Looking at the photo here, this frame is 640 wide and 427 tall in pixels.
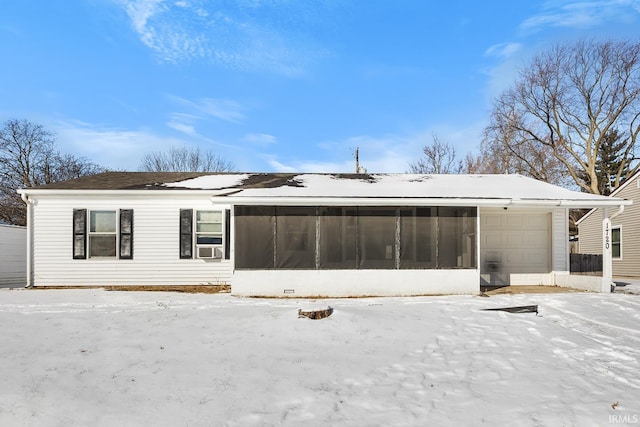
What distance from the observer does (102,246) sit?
11102 mm

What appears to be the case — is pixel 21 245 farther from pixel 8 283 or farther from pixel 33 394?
pixel 33 394

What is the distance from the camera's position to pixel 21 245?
48.5ft

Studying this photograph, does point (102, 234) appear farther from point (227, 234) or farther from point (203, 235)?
point (227, 234)

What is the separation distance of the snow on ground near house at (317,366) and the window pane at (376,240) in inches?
73.7

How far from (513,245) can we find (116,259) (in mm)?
12111

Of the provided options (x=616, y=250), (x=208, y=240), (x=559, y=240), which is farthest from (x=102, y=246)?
(x=616, y=250)

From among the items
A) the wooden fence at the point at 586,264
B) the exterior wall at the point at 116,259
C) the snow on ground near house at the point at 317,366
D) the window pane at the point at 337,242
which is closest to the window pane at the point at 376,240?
the window pane at the point at 337,242

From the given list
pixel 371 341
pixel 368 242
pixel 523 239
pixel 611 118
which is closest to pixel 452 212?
pixel 368 242

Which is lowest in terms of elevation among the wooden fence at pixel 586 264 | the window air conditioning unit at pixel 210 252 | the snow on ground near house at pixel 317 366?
the snow on ground near house at pixel 317 366

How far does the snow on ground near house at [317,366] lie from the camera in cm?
358

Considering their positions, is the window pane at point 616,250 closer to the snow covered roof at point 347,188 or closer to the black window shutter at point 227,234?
the snow covered roof at point 347,188

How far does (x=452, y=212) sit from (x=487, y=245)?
2.63 m

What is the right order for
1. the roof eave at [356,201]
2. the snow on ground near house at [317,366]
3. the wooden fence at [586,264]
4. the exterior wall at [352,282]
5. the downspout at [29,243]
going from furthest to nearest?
1. the wooden fence at [586,264]
2. the downspout at [29,243]
3. the exterior wall at [352,282]
4. the roof eave at [356,201]
5. the snow on ground near house at [317,366]

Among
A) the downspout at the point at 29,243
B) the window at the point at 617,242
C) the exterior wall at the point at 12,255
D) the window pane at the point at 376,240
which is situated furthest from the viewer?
the window at the point at 617,242
